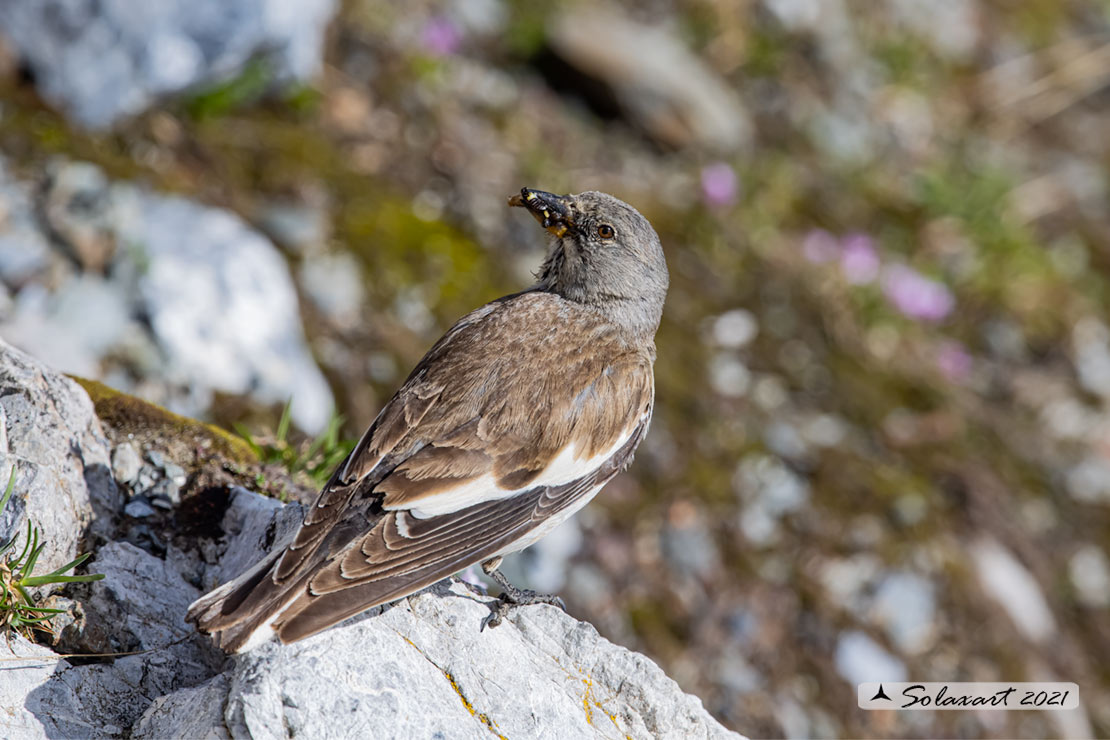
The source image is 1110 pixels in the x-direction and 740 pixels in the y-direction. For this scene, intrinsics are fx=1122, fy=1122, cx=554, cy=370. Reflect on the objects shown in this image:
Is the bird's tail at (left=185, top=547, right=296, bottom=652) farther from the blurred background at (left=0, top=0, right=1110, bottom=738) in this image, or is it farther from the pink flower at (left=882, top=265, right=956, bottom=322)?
the pink flower at (left=882, top=265, right=956, bottom=322)

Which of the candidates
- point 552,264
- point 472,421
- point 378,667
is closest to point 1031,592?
point 552,264

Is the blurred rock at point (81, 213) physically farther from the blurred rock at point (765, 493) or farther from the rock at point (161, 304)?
the blurred rock at point (765, 493)

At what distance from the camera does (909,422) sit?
927cm

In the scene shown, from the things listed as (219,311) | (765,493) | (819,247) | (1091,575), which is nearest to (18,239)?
(219,311)

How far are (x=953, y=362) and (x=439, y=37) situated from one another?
540 cm

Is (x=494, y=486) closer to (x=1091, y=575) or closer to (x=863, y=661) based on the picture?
(x=863, y=661)

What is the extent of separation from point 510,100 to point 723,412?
3589 millimetres

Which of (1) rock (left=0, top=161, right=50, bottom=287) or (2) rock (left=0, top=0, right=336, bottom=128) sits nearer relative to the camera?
(1) rock (left=0, top=161, right=50, bottom=287)

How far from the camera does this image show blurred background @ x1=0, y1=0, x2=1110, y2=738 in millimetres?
6875

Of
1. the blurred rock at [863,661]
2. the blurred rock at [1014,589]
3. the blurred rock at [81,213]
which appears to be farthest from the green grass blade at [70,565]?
the blurred rock at [1014,589]

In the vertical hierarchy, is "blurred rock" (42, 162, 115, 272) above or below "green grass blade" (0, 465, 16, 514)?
above

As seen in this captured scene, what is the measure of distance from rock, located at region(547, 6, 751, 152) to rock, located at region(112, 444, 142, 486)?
677 cm

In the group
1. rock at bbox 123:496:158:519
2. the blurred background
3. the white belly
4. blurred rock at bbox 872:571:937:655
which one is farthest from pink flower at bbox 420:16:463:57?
the white belly

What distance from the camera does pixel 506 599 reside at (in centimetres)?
434
